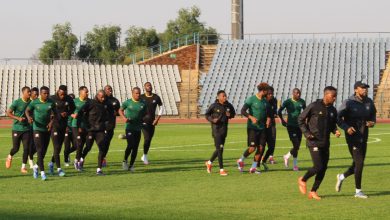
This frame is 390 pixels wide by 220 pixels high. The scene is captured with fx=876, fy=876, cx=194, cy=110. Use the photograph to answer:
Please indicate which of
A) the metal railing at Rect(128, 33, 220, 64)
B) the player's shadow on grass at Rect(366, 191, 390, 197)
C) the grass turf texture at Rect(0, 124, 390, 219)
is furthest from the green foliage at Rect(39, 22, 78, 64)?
the player's shadow on grass at Rect(366, 191, 390, 197)

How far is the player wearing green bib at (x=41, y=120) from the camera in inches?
722

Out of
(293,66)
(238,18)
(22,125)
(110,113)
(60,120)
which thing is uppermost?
(238,18)

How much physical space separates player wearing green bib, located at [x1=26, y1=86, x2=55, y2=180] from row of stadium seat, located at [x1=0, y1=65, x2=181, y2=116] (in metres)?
42.4

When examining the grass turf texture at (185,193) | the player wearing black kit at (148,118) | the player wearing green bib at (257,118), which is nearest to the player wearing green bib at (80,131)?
the grass turf texture at (185,193)

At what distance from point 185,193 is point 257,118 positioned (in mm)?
4560

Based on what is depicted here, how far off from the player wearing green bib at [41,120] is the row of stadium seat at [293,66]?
42.5m

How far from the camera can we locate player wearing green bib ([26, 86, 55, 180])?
60.2ft

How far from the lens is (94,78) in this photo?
65.3 m

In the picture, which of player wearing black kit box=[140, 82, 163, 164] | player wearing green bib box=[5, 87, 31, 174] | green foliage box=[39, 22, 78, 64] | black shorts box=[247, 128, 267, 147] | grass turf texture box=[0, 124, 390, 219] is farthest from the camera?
green foliage box=[39, 22, 78, 64]

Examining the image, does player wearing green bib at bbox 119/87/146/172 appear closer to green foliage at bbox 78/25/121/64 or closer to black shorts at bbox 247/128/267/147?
black shorts at bbox 247/128/267/147

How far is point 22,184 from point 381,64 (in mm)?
48573

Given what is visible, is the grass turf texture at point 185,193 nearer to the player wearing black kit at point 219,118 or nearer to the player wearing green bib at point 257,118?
the player wearing green bib at point 257,118

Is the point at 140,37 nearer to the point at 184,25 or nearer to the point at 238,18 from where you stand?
the point at 184,25

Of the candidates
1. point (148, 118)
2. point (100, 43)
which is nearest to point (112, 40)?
point (100, 43)
